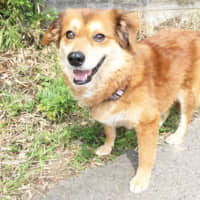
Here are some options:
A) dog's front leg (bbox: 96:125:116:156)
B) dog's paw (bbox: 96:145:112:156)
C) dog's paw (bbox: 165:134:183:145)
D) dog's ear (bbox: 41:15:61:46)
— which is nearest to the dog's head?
dog's ear (bbox: 41:15:61:46)

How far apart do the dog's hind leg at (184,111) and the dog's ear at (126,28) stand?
3.34ft

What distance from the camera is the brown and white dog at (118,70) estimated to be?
79.9 inches

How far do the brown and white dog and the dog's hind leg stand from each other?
0.34 metres

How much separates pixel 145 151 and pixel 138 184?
0.35m

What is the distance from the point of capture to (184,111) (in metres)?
2.79

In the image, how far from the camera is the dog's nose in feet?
6.18

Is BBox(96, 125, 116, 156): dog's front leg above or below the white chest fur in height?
below

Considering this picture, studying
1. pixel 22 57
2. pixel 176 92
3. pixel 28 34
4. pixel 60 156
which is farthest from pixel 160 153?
pixel 28 34

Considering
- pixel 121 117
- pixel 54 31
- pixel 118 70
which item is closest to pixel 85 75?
pixel 118 70

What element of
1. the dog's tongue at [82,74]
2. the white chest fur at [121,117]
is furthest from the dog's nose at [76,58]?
the white chest fur at [121,117]

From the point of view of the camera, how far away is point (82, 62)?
1911 mm

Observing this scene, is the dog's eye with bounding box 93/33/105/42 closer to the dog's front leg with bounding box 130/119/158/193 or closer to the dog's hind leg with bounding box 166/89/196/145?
the dog's front leg with bounding box 130/119/158/193

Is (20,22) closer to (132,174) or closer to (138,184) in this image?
(132,174)

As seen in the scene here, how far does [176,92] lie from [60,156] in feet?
5.12
